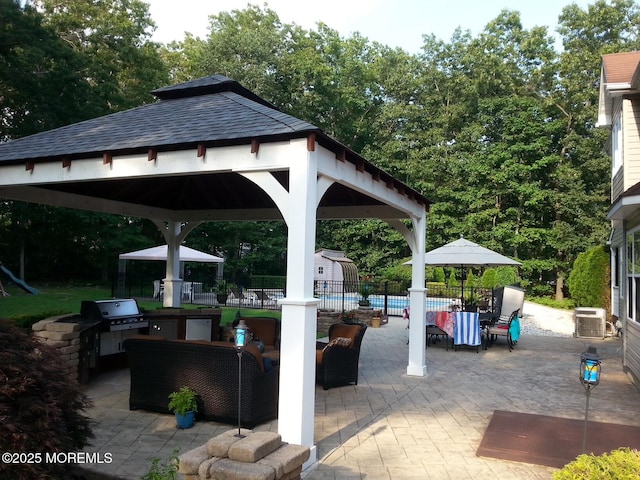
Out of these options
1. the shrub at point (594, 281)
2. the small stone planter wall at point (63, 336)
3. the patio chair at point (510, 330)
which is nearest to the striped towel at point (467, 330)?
the patio chair at point (510, 330)

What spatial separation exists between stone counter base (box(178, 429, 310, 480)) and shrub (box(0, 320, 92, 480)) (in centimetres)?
76

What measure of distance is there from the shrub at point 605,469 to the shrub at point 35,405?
284 cm

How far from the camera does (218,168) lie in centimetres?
488

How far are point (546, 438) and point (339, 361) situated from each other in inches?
116

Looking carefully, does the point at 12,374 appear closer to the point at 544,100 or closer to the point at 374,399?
the point at 374,399

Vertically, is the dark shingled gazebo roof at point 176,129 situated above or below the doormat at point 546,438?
above

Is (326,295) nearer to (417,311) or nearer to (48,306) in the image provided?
(48,306)

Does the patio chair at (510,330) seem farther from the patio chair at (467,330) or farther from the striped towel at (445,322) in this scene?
the striped towel at (445,322)

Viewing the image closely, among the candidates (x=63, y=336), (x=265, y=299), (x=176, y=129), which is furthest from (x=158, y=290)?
(x=176, y=129)

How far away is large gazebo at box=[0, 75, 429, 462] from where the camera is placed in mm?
4449

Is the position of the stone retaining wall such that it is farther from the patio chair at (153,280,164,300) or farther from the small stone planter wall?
the patio chair at (153,280,164,300)

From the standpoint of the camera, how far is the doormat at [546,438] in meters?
4.67

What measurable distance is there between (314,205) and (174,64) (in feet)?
114

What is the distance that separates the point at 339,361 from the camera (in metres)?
7.26
